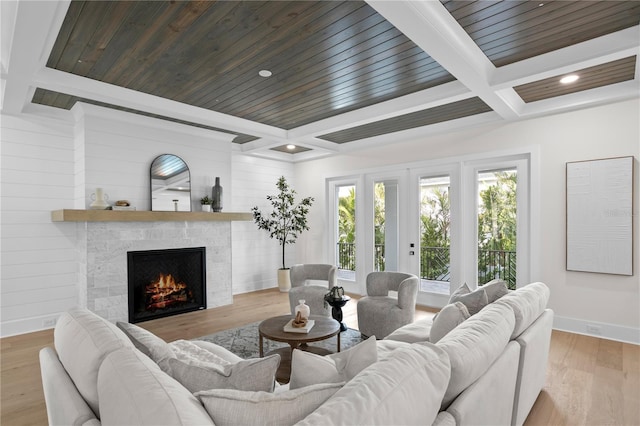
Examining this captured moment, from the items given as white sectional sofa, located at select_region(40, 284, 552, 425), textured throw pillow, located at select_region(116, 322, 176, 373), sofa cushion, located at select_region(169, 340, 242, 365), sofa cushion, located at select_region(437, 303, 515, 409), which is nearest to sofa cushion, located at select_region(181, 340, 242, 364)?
sofa cushion, located at select_region(169, 340, 242, 365)

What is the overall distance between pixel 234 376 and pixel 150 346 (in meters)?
0.54

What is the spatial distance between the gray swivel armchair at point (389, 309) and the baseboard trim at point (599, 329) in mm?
1822

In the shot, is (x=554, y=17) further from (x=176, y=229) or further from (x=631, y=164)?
(x=176, y=229)

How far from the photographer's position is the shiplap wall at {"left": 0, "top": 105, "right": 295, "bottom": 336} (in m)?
4.01

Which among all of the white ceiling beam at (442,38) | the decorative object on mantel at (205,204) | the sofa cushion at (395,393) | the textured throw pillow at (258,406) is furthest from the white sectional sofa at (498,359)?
the decorative object on mantel at (205,204)

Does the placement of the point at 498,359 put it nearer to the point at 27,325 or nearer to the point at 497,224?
the point at 497,224

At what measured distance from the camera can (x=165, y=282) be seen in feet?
16.0

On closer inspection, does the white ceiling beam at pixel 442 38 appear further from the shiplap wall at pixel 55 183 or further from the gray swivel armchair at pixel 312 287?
the shiplap wall at pixel 55 183

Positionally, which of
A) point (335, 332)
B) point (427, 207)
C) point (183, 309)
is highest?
point (427, 207)

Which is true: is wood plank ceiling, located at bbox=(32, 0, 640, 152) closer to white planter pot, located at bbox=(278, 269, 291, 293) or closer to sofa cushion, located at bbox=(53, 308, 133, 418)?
sofa cushion, located at bbox=(53, 308, 133, 418)

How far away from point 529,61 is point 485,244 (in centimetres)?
247

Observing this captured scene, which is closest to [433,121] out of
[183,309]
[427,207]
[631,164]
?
[427,207]

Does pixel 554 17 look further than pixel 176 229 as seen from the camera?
No

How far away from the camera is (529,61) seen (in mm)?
2982
